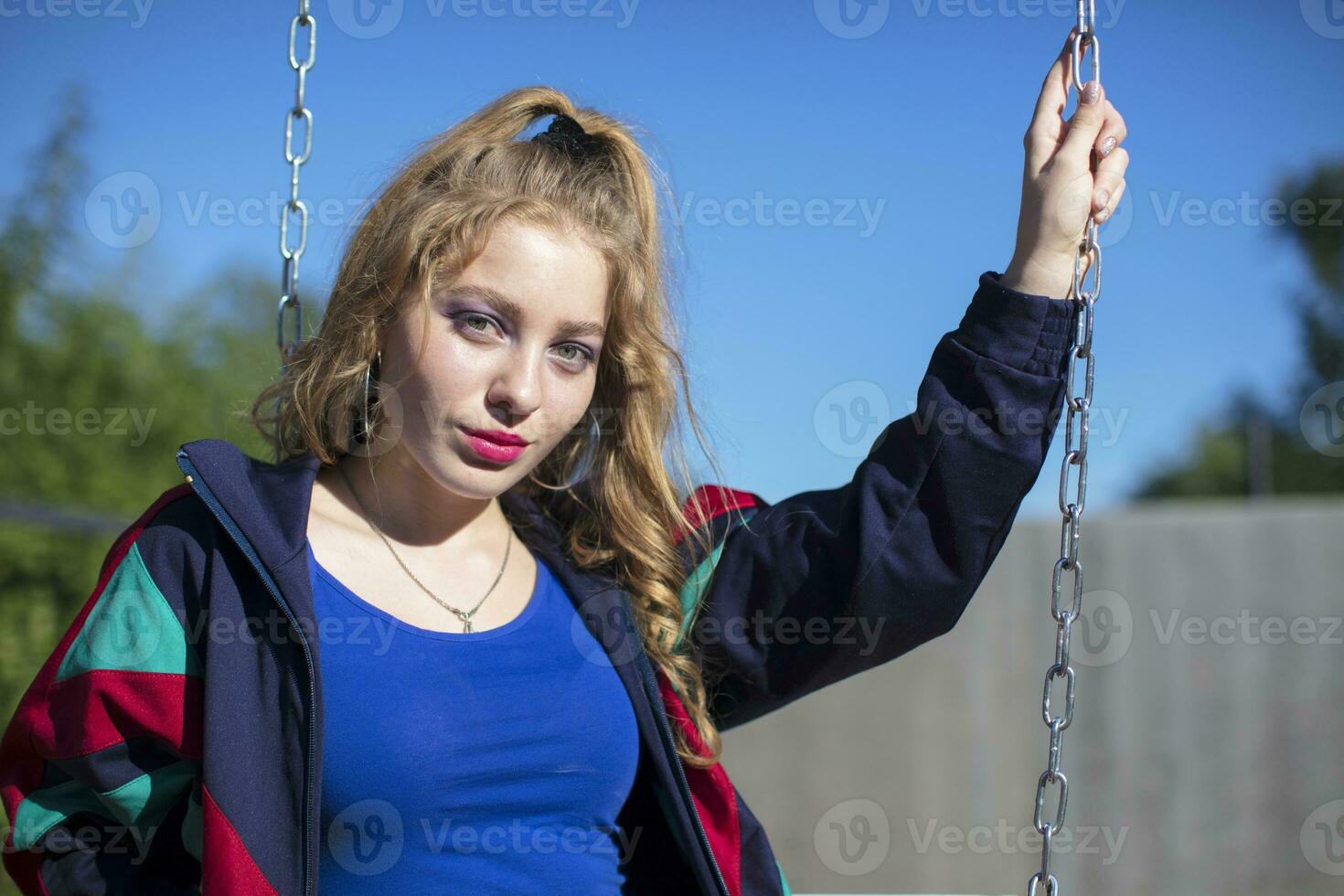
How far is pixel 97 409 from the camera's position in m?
3.96

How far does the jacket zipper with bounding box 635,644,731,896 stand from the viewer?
133 centimetres

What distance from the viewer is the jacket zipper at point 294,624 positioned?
1.16 m

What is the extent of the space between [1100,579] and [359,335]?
444 cm

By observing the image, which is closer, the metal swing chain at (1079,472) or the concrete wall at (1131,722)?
the metal swing chain at (1079,472)

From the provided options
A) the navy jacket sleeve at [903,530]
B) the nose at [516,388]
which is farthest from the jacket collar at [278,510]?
the nose at [516,388]

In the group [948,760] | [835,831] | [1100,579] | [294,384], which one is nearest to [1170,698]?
[1100,579]

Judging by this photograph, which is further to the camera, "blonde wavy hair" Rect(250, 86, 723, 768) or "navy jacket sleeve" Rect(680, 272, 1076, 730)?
"blonde wavy hair" Rect(250, 86, 723, 768)

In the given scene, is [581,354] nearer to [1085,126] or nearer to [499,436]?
[499,436]
